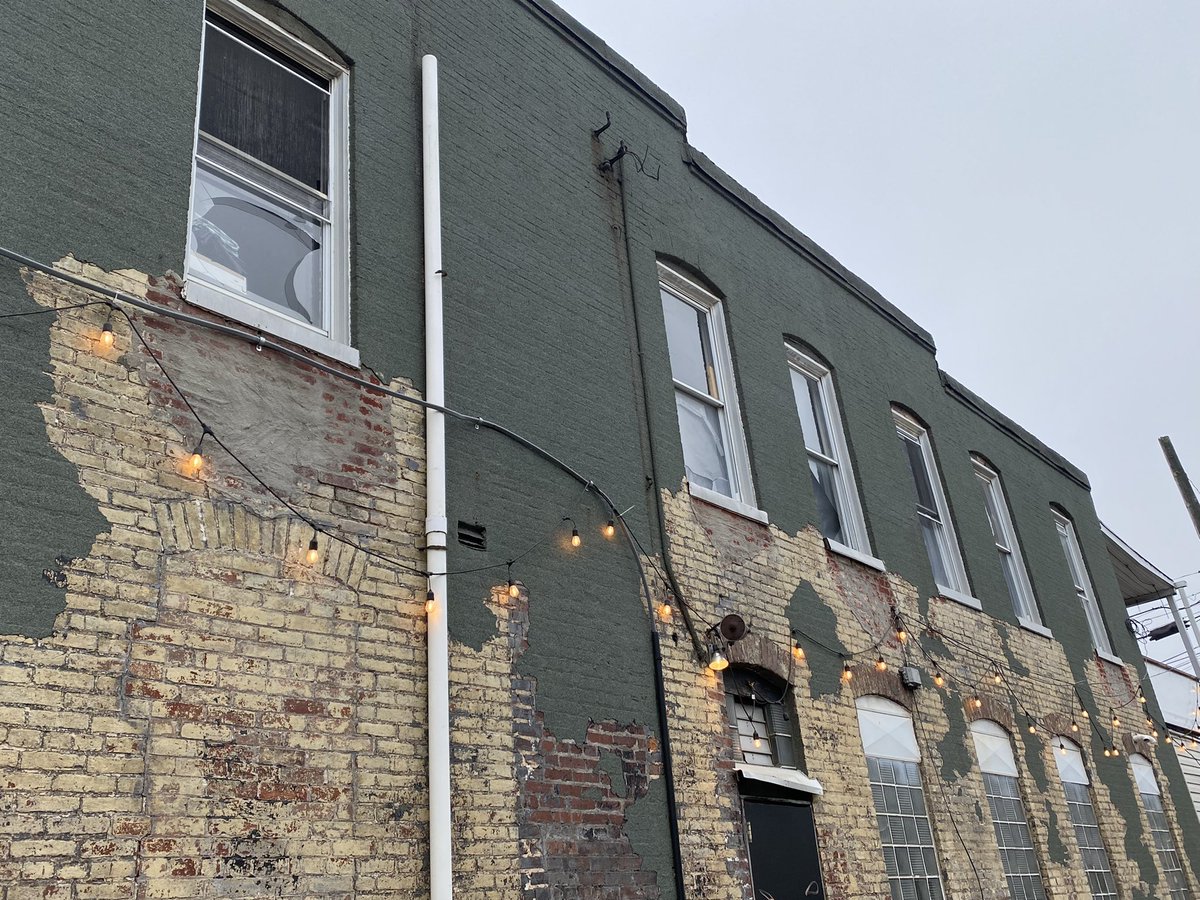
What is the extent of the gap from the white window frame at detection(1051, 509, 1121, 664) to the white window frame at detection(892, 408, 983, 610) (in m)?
3.52

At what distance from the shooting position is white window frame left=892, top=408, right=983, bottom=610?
1151cm

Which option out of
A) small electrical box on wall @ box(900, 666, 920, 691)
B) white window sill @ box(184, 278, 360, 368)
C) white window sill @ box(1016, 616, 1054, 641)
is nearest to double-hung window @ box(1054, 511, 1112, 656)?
white window sill @ box(1016, 616, 1054, 641)

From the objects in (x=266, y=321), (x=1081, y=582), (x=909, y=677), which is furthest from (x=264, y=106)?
(x=1081, y=582)

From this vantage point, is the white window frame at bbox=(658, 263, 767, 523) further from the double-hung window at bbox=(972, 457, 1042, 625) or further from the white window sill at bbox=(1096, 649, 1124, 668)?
the white window sill at bbox=(1096, 649, 1124, 668)

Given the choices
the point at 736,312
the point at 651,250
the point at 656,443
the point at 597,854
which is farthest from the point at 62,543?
the point at 736,312

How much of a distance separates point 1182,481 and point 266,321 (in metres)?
16.7

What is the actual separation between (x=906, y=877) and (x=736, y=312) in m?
4.84

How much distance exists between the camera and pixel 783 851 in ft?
23.1

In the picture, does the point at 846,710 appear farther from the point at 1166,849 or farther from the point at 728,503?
the point at 1166,849

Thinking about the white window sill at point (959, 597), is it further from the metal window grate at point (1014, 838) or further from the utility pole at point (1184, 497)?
the utility pole at point (1184, 497)

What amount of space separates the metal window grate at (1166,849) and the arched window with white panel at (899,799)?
5.70m

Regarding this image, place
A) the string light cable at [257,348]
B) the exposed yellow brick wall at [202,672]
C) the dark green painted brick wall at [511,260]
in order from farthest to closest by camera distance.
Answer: the dark green painted brick wall at [511,260]
the string light cable at [257,348]
the exposed yellow brick wall at [202,672]

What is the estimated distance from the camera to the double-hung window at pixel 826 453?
386 inches

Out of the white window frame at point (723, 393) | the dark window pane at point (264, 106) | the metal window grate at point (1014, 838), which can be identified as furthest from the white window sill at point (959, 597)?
the dark window pane at point (264, 106)
